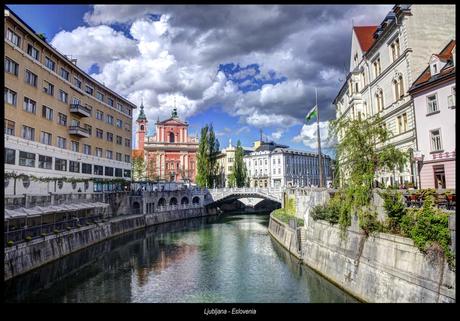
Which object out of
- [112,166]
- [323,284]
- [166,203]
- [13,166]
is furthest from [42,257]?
[166,203]

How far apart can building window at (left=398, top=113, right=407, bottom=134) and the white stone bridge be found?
36148mm

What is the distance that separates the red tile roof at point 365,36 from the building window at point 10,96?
3631 centimetres

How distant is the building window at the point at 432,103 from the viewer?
24.1 metres

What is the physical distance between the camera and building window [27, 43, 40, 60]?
35888 millimetres

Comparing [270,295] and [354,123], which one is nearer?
[270,295]

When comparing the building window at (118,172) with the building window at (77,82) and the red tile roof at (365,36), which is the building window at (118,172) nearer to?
the building window at (77,82)

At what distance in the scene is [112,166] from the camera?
57656mm

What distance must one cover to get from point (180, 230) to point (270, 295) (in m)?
34.6

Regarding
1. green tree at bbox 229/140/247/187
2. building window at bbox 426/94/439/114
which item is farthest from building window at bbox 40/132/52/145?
green tree at bbox 229/140/247/187

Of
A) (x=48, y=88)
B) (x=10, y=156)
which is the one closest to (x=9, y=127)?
(x=10, y=156)

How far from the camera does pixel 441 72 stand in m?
23.7

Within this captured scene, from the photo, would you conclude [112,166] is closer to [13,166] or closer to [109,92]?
[109,92]

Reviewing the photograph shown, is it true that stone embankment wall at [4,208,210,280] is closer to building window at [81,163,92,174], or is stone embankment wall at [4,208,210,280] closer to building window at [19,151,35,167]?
building window at [81,163,92,174]

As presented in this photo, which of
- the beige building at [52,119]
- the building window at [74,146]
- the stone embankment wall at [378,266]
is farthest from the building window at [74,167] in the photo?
the stone embankment wall at [378,266]
